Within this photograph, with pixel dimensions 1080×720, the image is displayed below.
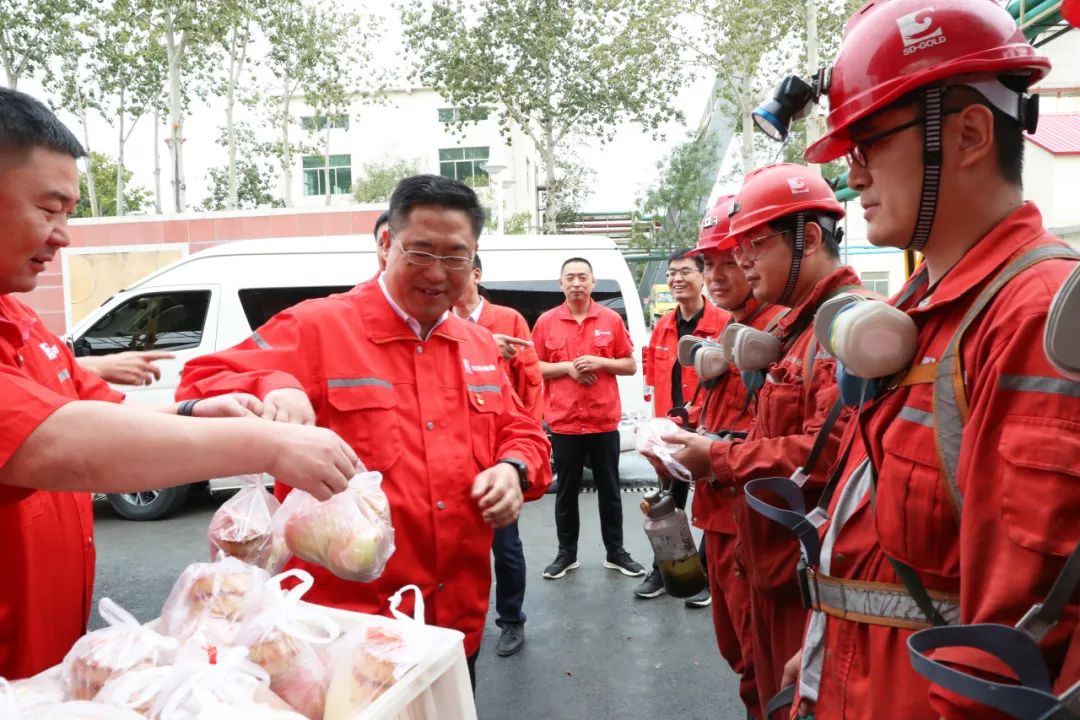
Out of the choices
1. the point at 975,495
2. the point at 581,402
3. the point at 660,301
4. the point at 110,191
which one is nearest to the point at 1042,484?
the point at 975,495

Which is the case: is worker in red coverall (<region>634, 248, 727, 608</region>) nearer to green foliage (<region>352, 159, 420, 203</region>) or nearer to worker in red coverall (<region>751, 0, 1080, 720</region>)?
worker in red coverall (<region>751, 0, 1080, 720</region>)

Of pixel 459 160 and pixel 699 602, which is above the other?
pixel 459 160

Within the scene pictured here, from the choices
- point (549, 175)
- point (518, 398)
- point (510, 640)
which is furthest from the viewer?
point (549, 175)

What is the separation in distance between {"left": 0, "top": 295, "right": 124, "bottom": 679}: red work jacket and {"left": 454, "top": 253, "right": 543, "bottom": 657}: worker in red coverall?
95.5 inches

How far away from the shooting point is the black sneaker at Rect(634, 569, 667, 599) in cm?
507

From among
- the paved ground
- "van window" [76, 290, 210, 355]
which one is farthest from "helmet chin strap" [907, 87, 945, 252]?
"van window" [76, 290, 210, 355]

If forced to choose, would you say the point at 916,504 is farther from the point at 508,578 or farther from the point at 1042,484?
the point at 508,578

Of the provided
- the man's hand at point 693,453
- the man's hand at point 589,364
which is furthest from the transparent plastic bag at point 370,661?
the man's hand at point 589,364

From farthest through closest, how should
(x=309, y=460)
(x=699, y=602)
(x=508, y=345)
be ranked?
(x=699, y=602)
(x=508, y=345)
(x=309, y=460)

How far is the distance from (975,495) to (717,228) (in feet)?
7.50

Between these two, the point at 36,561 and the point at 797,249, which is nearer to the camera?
the point at 36,561

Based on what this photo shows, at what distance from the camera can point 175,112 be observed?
18.6 metres

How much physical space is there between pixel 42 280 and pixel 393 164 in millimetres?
24789

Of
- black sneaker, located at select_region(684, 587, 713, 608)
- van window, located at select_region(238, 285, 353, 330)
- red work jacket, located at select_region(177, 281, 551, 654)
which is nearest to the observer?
red work jacket, located at select_region(177, 281, 551, 654)
